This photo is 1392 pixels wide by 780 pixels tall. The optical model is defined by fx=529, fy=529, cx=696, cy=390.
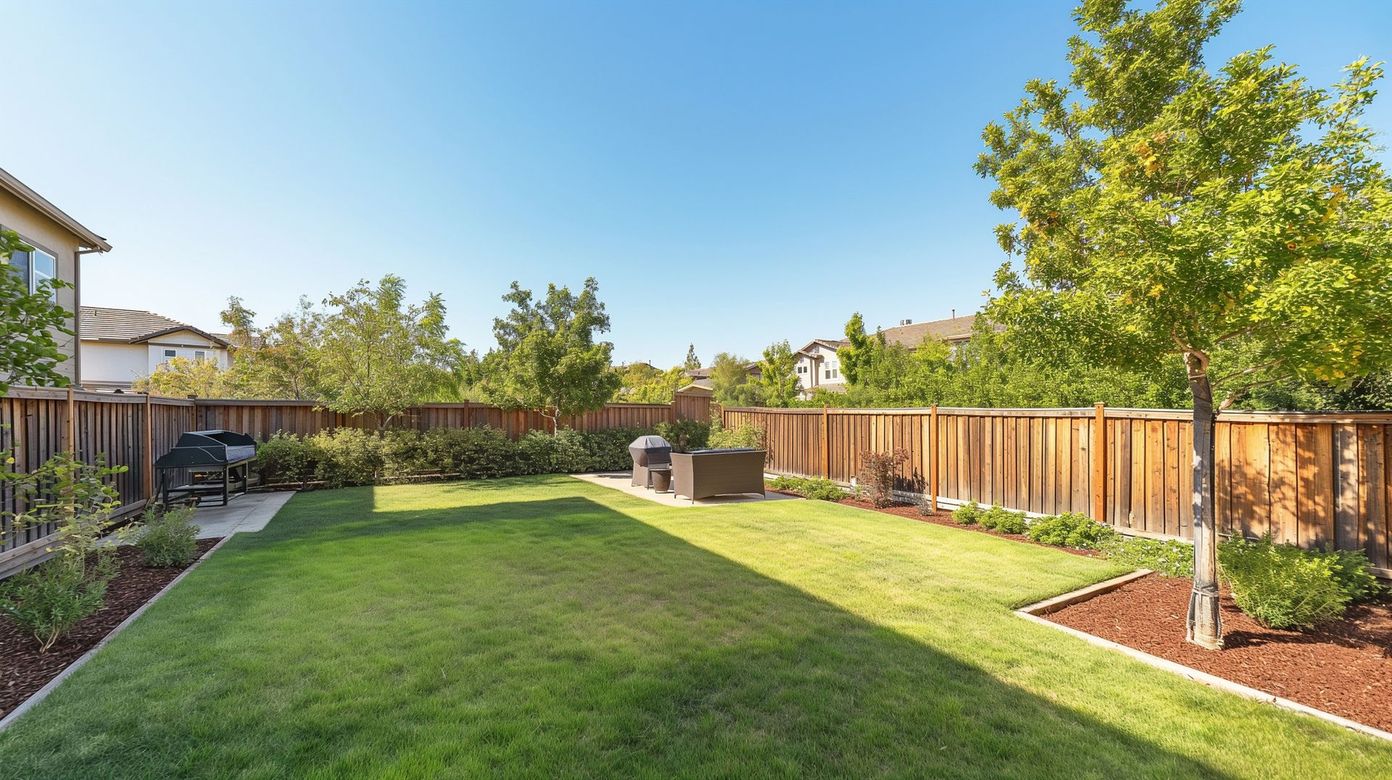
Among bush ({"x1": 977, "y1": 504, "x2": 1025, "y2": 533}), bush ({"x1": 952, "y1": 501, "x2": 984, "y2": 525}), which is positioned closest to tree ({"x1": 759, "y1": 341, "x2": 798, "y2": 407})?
bush ({"x1": 952, "y1": 501, "x2": 984, "y2": 525})

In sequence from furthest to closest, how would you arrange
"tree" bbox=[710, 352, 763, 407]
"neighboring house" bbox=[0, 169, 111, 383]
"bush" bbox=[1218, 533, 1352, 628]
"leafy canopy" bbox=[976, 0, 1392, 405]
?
"tree" bbox=[710, 352, 763, 407] < "neighboring house" bbox=[0, 169, 111, 383] < "bush" bbox=[1218, 533, 1352, 628] < "leafy canopy" bbox=[976, 0, 1392, 405]

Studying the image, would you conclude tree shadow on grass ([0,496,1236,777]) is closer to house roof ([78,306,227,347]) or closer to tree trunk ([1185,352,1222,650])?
tree trunk ([1185,352,1222,650])

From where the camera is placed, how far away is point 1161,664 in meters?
3.38

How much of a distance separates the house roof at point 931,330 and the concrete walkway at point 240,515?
31429 mm

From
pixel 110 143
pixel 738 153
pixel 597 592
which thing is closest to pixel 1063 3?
pixel 738 153

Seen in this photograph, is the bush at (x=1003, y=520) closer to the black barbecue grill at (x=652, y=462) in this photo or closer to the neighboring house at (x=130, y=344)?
the black barbecue grill at (x=652, y=462)

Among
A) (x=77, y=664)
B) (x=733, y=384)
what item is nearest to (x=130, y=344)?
(x=733, y=384)

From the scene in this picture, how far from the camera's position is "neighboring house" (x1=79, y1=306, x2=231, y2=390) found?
2733cm

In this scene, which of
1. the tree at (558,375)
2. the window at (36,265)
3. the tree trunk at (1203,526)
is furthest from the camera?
the tree at (558,375)

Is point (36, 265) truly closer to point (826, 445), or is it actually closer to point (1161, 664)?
point (826, 445)

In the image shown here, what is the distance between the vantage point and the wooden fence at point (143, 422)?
500 centimetres

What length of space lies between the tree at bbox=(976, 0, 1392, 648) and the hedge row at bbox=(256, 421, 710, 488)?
39.4 feet

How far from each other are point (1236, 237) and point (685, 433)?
13552 millimetres

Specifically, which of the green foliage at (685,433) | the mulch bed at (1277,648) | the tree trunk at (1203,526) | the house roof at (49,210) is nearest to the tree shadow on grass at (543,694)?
the mulch bed at (1277,648)
